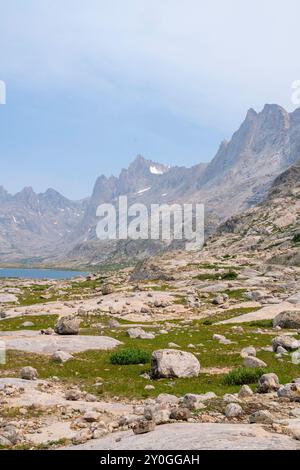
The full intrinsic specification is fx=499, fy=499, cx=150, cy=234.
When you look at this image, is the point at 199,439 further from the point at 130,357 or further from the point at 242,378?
the point at 130,357

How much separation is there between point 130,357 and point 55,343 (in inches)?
254

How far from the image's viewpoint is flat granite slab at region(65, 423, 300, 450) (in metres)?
10.5

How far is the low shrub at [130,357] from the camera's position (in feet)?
83.9

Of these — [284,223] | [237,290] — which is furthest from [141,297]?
[284,223]

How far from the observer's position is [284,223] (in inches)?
5832

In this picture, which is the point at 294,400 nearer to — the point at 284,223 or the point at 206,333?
the point at 206,333

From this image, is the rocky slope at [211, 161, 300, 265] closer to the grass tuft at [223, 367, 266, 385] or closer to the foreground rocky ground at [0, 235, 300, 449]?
the foreground rocky ground at [0, 235, 300, 449]

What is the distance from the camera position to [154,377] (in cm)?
2234

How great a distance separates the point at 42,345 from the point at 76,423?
1511 cm

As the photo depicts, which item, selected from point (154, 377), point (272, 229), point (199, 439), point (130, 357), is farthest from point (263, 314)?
point (272, 229)

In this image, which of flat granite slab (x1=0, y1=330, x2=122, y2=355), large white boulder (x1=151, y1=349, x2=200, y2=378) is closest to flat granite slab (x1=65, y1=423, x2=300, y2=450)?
large white boulder (x1=151, y1=349, x2=200, y2=378)

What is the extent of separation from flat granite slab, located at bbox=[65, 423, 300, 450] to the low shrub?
41.9 feet

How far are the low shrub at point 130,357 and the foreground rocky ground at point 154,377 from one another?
6 centimetres

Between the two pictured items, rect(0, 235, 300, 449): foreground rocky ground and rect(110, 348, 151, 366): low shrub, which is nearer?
rect(0, 235, 300, 449): foreground rocky ground
